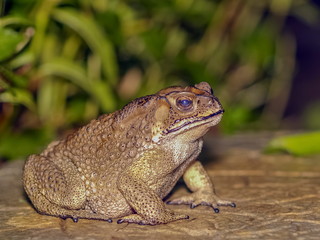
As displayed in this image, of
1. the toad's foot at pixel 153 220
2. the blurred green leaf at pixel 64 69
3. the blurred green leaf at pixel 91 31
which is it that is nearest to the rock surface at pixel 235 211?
the toad's foot at pixel 153 220

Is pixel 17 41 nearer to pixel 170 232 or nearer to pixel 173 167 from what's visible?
pixel 173 167

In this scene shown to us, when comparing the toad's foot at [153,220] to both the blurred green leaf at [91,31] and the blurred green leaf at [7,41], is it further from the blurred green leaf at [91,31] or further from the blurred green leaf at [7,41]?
the blurred green leaf at [91,31]

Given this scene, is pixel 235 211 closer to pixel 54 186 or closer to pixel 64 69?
pixel 54 186

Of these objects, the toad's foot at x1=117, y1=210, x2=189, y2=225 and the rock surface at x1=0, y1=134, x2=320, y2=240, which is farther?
the toad's foot at x1=117, y1=210, x2=189, y2=225

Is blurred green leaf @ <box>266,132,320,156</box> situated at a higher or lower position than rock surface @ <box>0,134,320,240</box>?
higher

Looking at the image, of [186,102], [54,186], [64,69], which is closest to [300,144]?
[186,102]

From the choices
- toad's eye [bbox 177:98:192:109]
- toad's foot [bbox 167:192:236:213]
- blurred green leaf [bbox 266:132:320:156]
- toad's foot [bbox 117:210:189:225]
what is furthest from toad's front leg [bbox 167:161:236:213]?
blurred green leaf [bbox 266:132:320:156]

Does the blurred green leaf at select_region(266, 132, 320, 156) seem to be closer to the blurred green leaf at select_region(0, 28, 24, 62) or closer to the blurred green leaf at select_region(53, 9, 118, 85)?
the blurred green leaf at select_region(53, 9, 118, 85)

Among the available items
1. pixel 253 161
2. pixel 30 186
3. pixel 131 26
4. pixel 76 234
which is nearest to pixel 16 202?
pixel 30 186

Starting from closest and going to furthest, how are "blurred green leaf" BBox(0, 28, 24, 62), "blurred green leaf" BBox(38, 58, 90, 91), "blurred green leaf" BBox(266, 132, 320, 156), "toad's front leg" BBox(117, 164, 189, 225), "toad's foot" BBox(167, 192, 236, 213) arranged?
"toad's front leg" BBox(117, 164, 189, 225)
"toad's foot" BBox(167, 192, 236, 213)
"blurred green leaf" BBox(0, 28, 24, 62)
"blurred green leaf" BBox(266, 132, 320, 156)
"blurred green leaf" BBox(38, 58, 90, 91)
